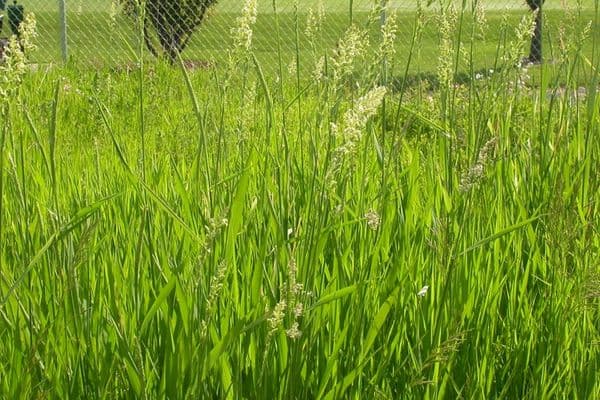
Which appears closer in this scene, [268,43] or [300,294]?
[300,294]

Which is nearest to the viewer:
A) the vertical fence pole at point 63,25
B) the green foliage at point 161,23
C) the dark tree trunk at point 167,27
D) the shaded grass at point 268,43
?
the green foliage at point 161,23

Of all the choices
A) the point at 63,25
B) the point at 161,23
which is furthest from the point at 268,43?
the point at 63,25

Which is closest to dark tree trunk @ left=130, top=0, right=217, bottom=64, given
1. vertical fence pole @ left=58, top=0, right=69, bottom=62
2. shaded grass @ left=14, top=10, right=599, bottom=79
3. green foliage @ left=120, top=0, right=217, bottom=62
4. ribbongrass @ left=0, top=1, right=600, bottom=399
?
green foliage @ left=120, top=0, right=217, bottom=62

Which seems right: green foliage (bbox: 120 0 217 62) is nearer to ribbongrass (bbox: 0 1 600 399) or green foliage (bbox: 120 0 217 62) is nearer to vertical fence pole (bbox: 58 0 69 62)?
ribbongrass (bbox: 0 1 600 399)

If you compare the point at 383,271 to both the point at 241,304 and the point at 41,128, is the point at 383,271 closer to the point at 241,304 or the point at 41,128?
the point at 241,304

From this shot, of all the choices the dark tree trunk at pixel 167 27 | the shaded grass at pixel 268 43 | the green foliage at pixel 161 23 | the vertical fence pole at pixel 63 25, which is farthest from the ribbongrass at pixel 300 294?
the vertical fence pole at pixel 63 25

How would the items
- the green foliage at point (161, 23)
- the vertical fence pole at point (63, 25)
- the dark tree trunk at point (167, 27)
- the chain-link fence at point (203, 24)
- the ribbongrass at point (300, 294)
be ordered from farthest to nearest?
the vertical fence pole at point (63, 25)
the dark tree trunk at point (167, 27)
the chain-link fence at point (203, 24)
the green foliage at point (161, 23)
the ribbongrass at point (300, 294)

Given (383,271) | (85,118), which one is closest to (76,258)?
(383,271)

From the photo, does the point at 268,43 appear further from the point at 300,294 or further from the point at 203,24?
the point at 300,294

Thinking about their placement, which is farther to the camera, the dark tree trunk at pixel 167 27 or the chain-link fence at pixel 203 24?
the dark tree trunk at pixel 167 27

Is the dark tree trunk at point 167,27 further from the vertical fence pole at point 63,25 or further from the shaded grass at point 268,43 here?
the vertical fence pole at point 63,25

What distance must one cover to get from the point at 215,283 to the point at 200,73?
618cm

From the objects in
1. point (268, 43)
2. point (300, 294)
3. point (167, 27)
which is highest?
point (300, 294)

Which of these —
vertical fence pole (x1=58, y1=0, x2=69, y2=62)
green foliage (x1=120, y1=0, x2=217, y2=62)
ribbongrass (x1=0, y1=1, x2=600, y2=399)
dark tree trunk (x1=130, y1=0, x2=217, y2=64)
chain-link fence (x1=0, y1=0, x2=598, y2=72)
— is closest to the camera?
ribbongrass (x1=0, y1=1, x2=600, y2=399)
